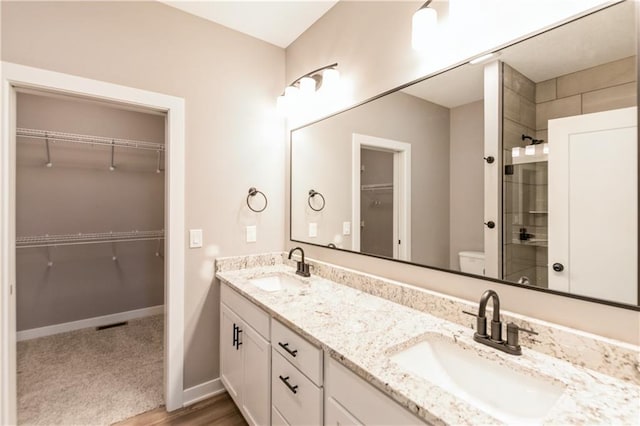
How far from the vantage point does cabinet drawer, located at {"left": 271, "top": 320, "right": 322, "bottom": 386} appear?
1.11 m

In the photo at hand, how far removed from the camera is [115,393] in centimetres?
207

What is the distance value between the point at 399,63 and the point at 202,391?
94.9 inches

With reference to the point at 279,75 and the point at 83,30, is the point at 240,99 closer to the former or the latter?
the point at 279,75

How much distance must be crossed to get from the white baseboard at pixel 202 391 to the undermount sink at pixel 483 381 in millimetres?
1645

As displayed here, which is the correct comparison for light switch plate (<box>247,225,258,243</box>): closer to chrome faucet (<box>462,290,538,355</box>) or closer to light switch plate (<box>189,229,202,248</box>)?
light switch plate (<box>189,229,202,248</box>)

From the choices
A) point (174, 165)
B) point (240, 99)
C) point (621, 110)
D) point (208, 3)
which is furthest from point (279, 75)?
point (621, 110)

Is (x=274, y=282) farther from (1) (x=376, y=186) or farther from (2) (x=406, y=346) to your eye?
(2) (x=406, y=346)

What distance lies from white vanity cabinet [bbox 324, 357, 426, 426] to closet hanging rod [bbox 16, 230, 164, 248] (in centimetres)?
315

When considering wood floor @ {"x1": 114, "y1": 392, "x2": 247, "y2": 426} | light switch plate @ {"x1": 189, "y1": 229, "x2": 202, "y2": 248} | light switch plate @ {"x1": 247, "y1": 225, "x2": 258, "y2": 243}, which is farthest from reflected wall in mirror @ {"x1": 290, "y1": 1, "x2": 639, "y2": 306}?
wood floor @ {"x1": 114, "y1": 392, "x2": 247, "y2": 426}

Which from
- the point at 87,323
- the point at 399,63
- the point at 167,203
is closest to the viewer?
the point at 399,63

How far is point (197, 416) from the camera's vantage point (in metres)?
1.90

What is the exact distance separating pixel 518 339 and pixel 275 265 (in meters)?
1.70

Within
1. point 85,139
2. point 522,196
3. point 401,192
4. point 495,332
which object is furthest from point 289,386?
point 85,139

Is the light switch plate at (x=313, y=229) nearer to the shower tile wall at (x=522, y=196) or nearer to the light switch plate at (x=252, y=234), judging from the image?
the light switch plate at (x=252, y=234)
